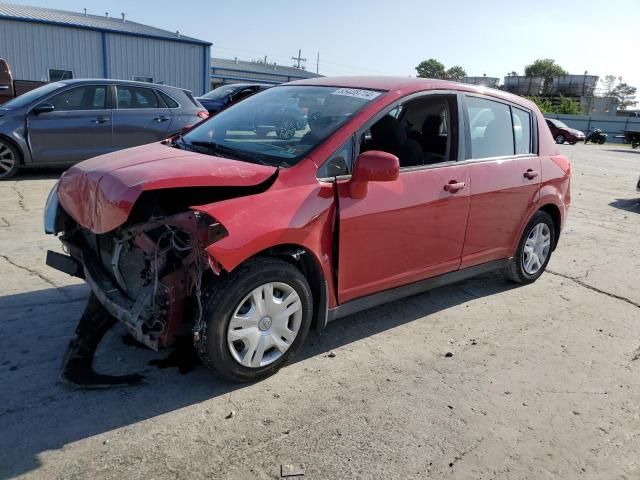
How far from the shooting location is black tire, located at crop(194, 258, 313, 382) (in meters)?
2.90

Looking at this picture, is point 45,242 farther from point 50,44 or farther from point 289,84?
point 50,44

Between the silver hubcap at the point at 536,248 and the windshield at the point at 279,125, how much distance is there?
7.58ft

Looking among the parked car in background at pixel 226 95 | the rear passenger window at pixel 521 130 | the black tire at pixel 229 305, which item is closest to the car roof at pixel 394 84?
the rear passenger window at pixel 521 130

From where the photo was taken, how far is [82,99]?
28.7 feet

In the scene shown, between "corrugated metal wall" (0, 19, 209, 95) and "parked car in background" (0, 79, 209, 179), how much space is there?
61.8 ft

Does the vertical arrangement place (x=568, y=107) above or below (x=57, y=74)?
above

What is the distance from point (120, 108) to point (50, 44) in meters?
19.5

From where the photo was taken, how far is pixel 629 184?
13.6 m

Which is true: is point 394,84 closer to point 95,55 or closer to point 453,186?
point 453,186

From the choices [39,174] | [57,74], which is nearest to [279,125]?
[39,174]

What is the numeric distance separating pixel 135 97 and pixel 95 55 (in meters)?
19.4

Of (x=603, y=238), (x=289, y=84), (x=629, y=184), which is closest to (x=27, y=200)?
(x=289, y=84)

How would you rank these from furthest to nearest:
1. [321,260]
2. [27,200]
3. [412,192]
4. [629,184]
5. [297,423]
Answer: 1. [629,184]
2. [27,200]
3. [412,192]
4. [321,260]
5. [297,423]

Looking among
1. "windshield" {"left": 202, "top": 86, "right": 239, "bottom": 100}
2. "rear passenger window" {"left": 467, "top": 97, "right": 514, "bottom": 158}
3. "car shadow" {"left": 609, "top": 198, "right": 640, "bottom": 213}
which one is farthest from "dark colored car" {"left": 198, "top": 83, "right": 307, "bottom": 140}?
"windshield" {"left": 202, "top": 86, "right": 239, "bottom": 100}
